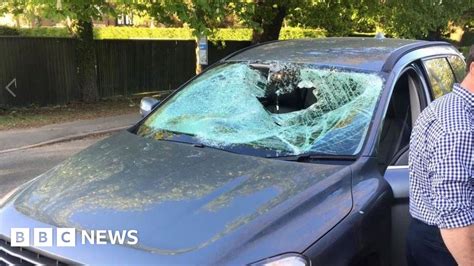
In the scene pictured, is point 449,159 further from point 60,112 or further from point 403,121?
point 60,112

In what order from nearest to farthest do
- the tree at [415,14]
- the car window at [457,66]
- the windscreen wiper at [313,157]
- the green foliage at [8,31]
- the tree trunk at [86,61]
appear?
the windscreen wiper at [313,157] → the car window at [457,66] → the tree at [415,14] → the tree trunk at [86,61] → the green foliage at [8,31]

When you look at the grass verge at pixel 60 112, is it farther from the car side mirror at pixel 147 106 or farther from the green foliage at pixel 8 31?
the car side mirror at pixel 147 106

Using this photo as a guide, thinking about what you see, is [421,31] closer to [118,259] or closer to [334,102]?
[334,102]

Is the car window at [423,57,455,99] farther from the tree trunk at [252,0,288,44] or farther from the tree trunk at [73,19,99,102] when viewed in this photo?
the tree trunk at [73,19,99,102]

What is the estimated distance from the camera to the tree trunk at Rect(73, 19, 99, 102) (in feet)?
48.0

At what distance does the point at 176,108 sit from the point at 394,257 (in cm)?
172

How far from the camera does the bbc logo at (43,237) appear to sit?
2088mm

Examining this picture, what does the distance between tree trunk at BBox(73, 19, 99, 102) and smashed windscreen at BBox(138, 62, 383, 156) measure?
38.4 ft

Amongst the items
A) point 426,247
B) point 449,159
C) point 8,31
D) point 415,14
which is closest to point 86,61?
point 8,31

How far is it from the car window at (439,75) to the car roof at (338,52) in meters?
0.15

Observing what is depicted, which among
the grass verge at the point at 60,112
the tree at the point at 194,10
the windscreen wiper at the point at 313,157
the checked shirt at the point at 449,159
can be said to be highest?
the tree at the point at 194,10

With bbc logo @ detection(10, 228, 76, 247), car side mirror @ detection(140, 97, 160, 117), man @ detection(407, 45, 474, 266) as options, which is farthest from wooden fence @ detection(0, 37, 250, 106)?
man @ detection(407, 45, 474, 266)

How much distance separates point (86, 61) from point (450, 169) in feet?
45.8

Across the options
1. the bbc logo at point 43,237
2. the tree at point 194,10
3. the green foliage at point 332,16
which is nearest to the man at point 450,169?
the bbc logo at point 43,237
